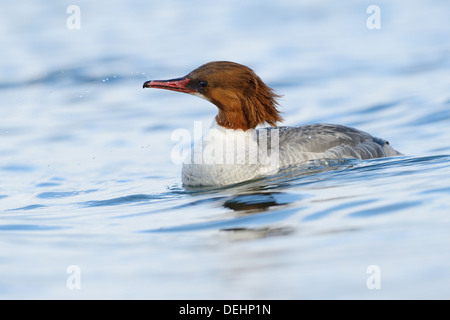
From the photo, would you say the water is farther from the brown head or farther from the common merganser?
the brown head

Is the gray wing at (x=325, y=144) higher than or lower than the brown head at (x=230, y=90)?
lower

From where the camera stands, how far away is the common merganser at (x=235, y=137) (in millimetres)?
8625

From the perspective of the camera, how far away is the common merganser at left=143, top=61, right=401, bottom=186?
8.62 meters

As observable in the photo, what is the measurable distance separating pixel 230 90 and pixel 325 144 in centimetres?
135

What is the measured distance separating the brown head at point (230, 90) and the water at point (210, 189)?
0.72 metres

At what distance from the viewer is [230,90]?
28.5 ft

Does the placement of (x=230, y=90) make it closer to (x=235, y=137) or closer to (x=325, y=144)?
(x=235, y=137)

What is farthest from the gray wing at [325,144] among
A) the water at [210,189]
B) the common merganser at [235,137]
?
the water at [210,189]

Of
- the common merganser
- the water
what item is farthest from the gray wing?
the water

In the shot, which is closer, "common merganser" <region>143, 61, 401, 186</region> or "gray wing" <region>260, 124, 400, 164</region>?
"common merganser" <region>143, 61, 401, 186</region>

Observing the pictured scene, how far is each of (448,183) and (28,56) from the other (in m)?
11.0

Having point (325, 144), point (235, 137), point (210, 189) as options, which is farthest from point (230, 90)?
point (325, 144)

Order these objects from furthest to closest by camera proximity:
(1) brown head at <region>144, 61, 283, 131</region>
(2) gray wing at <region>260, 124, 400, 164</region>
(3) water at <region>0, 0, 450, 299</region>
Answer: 1. (2) gray wing at <region>260, 124, 400, 164</region>
2. (1) brown head at <region>144, 61, 283, 131</region>
3. (3) water at <region>0, 0, 450, 299</region>

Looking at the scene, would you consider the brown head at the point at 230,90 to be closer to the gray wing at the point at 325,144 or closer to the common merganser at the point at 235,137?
the common merganser at the point at 235,137
